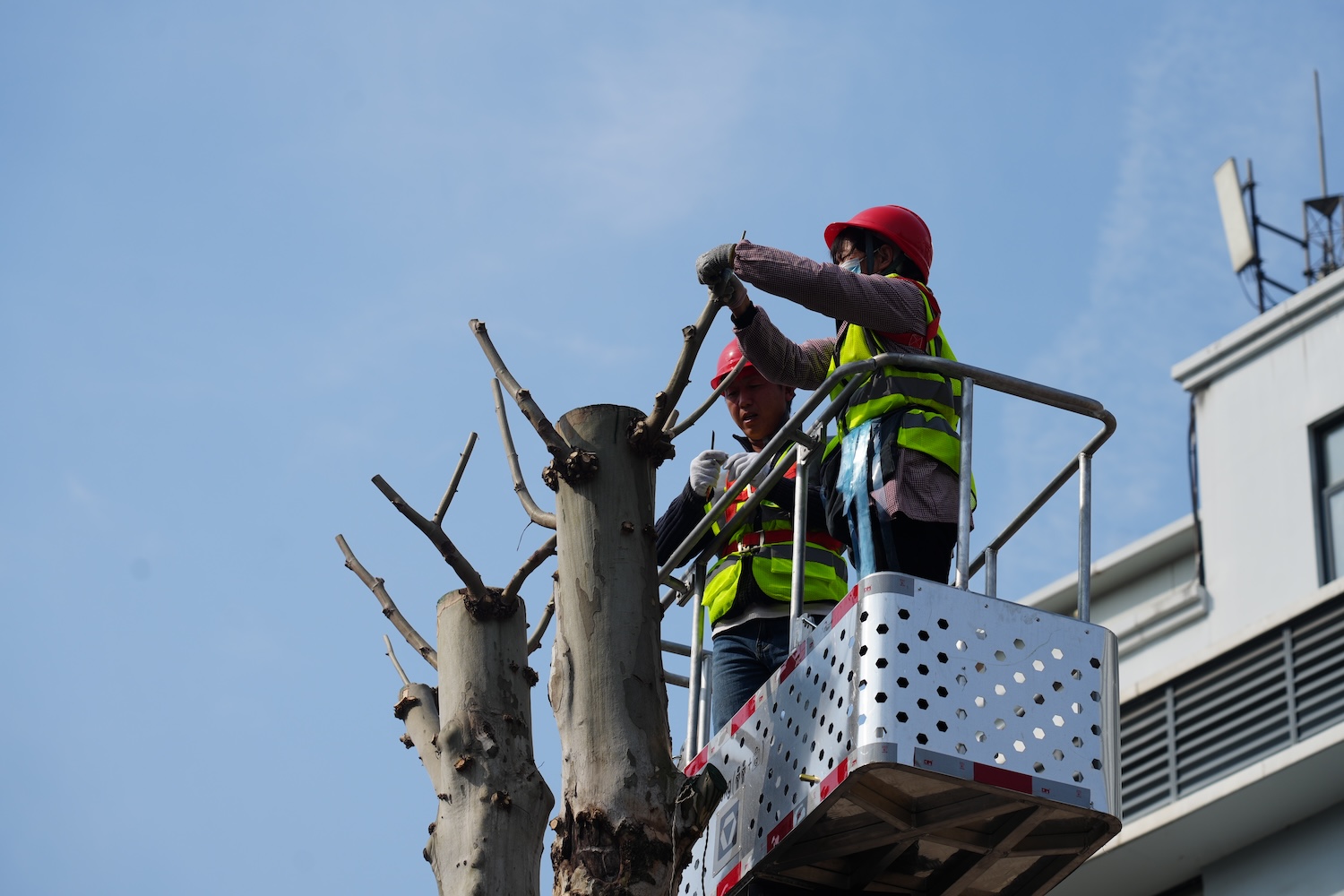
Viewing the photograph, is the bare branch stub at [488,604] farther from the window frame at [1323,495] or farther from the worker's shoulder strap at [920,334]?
the window frame at [1323,495]

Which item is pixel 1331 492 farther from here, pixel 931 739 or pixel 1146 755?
pixel 931 739

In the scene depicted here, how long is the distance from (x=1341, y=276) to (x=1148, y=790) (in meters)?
4.79

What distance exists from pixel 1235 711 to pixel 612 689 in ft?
33.8

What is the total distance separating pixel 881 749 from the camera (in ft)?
17.0

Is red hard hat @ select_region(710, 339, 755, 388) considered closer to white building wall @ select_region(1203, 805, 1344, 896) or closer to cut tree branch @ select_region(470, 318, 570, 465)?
cut tree branch @ select_region(470, 318, 570, 465)

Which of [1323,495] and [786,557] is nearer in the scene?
[786,557]

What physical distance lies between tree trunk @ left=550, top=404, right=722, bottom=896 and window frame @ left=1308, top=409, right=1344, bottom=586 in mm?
11369

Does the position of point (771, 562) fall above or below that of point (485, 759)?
above

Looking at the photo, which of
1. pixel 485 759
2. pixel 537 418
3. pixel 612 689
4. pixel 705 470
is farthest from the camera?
pixel 705 470

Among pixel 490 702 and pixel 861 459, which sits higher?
pixel 861 459

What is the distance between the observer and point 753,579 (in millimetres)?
6992

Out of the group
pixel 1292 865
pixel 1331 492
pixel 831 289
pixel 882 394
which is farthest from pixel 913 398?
pixel 1331 492

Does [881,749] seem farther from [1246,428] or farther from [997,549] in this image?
[1246,428]

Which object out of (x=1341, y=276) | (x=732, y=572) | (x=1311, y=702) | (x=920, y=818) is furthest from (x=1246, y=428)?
(x=920, y=818)
